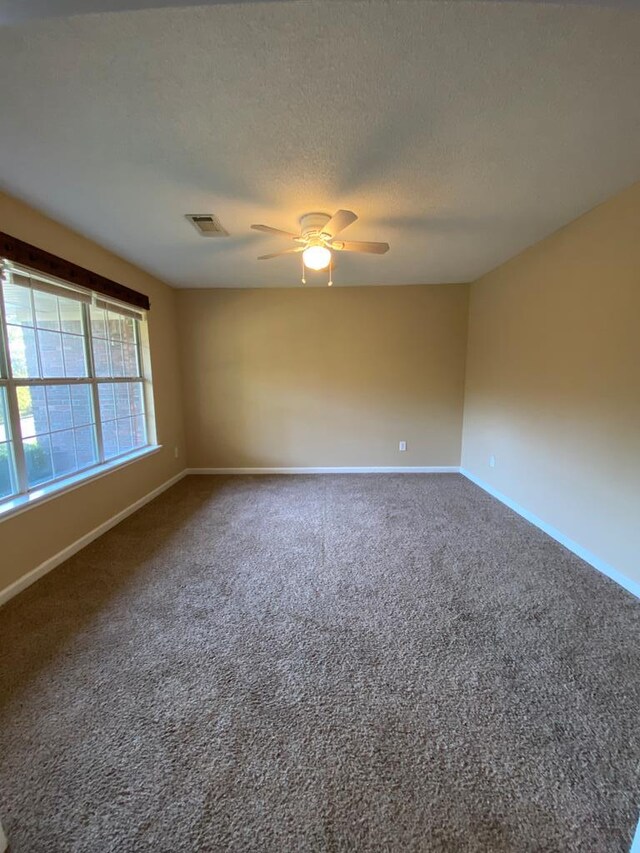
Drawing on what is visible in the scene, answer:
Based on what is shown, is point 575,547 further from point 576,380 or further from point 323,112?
point 323,112

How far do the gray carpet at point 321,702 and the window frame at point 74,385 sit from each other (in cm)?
61

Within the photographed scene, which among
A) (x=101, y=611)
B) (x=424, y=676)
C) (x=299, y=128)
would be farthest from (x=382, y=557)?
(x=299, y=128)

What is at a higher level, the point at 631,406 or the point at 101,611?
the point at 631,406

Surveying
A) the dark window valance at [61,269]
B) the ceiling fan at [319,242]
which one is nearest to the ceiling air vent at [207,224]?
the ceiling fan at [319,242]

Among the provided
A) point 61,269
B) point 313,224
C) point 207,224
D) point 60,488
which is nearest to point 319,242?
point 313,224

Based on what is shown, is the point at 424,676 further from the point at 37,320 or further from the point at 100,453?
the point at 37,320

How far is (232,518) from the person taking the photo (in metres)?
3.22

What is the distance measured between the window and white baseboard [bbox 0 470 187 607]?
502mm

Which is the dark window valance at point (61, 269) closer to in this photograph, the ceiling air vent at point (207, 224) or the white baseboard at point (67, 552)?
the ceiling air vent at point (207, 224)

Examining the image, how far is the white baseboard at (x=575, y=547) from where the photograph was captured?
215cm

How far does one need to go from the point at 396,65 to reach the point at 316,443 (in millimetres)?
3720

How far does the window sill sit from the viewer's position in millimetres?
2141

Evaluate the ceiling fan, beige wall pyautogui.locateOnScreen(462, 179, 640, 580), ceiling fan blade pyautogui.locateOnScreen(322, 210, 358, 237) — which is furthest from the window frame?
beige wall pyautogui.locateOnScreen(462, 179, 640, 580)

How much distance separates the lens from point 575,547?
8.46 ft
